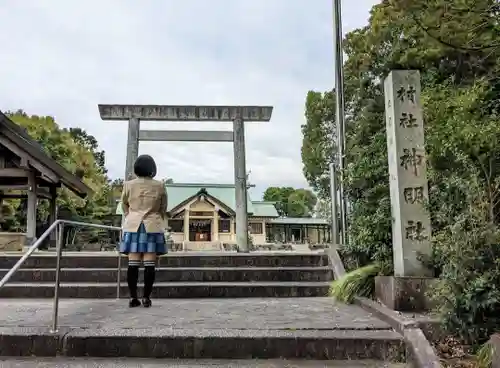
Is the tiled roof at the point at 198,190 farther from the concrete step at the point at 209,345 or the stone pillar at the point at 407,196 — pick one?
the concrete step at the point at 209,345

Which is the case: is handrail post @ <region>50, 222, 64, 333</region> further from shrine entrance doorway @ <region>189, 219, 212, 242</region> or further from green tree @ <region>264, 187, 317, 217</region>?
green tree @ <region>264, 187, 317, 217</region>

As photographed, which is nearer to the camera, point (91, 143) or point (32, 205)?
point (32, 205)

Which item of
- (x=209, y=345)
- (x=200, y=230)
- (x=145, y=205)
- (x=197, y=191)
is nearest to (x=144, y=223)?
(x=145, y=205)

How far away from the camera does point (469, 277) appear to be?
2.95 meters

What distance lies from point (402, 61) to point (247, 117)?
334cm

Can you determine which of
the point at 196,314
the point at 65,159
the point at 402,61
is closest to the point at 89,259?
the point at 196,314

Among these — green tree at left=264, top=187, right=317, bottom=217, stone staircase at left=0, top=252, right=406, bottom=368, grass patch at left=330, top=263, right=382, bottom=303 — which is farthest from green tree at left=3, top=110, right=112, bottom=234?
green tree at left=264, top=187, right=317, bottom=217

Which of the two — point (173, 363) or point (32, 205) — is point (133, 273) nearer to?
point (173, 363)

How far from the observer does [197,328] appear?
11.1 feet

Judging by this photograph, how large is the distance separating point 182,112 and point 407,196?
20.0 feet

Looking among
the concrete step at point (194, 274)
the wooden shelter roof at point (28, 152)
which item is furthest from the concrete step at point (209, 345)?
the wooden shelter roof at point (28, 152)

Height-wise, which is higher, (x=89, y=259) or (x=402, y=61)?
(x=402, y=61)

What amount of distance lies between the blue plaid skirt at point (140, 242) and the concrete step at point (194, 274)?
5.34ft

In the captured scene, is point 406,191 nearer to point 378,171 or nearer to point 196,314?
point 378,171
